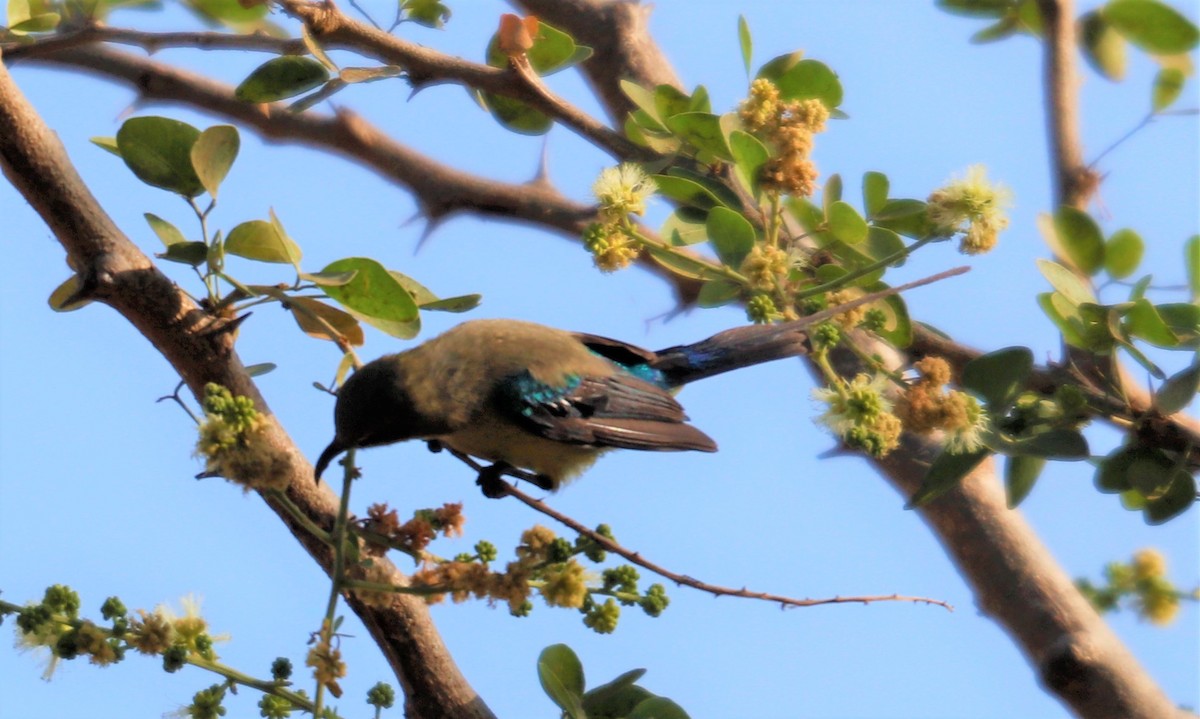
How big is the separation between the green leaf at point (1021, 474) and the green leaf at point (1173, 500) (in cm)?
29

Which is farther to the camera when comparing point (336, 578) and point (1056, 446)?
point (1056, 446)

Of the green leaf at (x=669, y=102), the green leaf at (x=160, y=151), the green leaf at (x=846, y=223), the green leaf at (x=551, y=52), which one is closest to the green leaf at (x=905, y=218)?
the green leaf at (x=846, y=223)

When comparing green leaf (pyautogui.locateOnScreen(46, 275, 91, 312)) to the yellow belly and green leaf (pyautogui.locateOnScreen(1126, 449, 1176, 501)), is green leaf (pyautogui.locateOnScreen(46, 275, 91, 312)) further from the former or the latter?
green leaf (pyautogui.locateOnScreen(1126, 449, 1176, 501))

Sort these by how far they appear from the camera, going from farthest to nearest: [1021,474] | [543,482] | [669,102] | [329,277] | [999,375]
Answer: [543,482]
[669,102]
[1021,474]
[999,375]
[329,277]

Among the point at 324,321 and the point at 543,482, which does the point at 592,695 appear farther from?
the point at 543,482

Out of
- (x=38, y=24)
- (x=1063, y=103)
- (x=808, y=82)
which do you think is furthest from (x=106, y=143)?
(x=1063, y=103)

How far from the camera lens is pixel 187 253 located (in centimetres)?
291

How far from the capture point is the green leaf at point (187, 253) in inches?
114

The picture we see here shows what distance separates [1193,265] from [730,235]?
121 cm

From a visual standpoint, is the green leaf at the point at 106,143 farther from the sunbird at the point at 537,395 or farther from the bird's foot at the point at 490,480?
the bird's foot at the point at 490,480

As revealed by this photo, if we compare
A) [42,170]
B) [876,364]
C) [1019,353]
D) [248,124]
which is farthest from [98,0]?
[1019,353]

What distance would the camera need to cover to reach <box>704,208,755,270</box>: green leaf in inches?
114

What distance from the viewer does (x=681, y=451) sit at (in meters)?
4.27

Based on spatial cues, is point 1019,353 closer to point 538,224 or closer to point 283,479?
point 283,479
